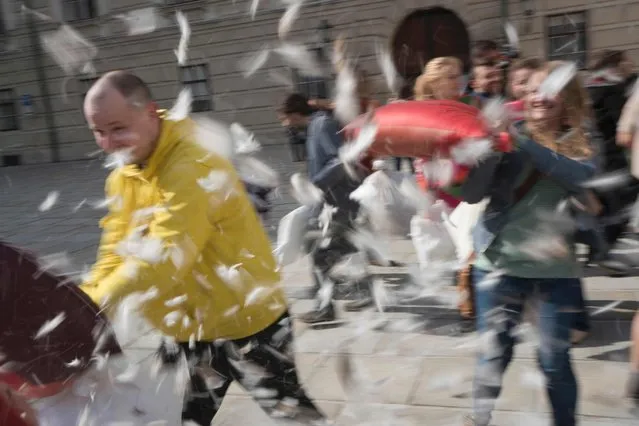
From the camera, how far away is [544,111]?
252cm

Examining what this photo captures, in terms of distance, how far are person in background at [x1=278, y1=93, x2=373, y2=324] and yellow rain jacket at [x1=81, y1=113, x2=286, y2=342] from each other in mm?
1750

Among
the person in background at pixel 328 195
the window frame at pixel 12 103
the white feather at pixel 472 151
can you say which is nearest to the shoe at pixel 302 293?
the person in background at pixel 328 195

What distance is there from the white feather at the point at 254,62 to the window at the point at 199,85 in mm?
966

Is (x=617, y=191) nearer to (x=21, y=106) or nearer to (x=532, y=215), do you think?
(x=532, y=215)

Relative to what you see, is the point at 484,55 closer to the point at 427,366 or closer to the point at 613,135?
the point at 613,135

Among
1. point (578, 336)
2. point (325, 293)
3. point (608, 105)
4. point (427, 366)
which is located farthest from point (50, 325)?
point (608, 105)

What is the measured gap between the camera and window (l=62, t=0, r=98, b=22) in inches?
632

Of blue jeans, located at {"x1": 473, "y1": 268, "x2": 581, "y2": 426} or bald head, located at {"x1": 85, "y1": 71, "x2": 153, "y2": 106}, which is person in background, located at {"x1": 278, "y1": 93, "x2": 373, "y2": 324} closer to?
blue jeans, located at {"x1": 473, "y1": 268, "x2": 581, "y2": 426}

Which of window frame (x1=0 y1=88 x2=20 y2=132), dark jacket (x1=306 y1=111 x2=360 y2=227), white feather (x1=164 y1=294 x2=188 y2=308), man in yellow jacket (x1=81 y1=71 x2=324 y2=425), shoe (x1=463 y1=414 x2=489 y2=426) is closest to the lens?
man in yellow jacket (x1=81 y1=71 x2=324 y2=425)

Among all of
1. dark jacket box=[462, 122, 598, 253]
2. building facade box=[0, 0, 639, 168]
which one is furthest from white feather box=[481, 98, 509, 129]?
building facade box=[0, 0, 639, 168]

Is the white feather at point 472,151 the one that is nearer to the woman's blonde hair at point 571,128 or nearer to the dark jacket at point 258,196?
the woman's blonde hair at point 571,128

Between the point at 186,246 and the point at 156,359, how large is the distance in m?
0.56

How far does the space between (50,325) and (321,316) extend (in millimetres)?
2563

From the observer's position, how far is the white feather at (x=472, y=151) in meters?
2.11
